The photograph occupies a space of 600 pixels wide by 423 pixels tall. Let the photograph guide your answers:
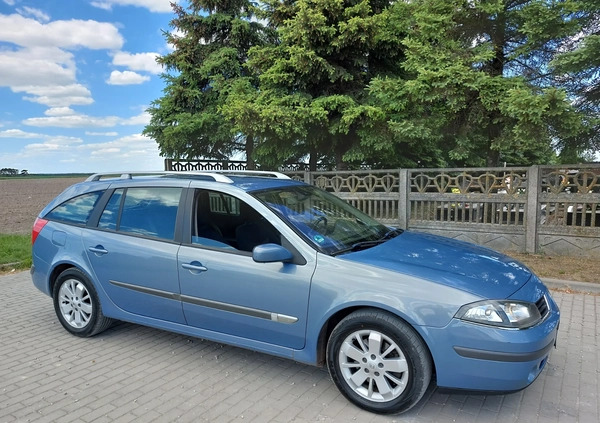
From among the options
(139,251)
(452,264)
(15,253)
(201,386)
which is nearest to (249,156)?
(15,253)

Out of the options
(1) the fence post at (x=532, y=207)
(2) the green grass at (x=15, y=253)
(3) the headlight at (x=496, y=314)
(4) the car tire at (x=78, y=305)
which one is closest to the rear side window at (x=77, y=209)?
(4) the car tire at (x=78, y=305)

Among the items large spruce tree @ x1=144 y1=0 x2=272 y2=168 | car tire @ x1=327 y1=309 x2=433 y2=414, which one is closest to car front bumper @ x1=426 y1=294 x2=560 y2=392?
car tire @ x1=327 y1=309 x2=433 y2=414

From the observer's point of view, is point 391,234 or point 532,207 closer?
point 391,234

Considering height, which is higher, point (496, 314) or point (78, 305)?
point (496, 314)

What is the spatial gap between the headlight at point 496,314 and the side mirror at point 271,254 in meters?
1.21

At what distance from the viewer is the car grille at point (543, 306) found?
2.90 meters

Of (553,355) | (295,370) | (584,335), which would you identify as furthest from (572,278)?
(295,370)

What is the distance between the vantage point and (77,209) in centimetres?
443

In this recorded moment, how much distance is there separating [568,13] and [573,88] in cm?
156

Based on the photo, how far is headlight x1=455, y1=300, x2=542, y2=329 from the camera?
263cm

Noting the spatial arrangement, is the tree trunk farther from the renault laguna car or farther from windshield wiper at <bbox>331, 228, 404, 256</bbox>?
windshield wiper at <bbox>331, 228, 404, 256</bbox>

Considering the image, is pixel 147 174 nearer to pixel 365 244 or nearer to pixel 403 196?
pixel 365 244

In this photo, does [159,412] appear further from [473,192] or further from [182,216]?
[473,192]

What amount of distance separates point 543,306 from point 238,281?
2.23m
